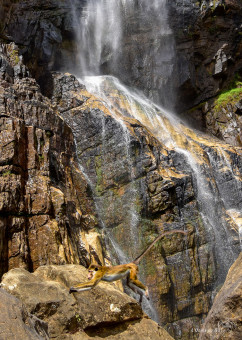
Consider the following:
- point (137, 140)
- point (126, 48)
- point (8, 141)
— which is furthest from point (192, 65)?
point (8, 141)

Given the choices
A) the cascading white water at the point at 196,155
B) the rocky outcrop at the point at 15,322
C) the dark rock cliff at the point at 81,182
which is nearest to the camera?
the rocky outcrop at the point at 15,322

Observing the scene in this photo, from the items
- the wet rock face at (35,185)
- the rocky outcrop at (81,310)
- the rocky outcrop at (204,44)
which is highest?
the rocky outcrop at (204,44)

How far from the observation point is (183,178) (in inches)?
622

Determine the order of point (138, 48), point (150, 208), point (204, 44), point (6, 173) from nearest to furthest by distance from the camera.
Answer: point (6, 173) < point (150, 208) < point (138, 48) < point (204, 44)

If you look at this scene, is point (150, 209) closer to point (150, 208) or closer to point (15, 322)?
point (150, 208)

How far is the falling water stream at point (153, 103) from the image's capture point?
15984mm

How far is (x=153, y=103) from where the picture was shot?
997 inches

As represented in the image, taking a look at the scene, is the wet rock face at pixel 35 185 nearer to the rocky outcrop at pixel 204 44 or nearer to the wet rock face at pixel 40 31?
Result: the wet rock face at pixel 40 31

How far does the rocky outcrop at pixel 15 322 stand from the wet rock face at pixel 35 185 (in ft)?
18.0

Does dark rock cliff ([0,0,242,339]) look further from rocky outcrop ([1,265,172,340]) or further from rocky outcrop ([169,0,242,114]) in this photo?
rocky outcrop ([169,0,242,114])

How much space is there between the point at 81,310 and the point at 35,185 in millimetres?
5865

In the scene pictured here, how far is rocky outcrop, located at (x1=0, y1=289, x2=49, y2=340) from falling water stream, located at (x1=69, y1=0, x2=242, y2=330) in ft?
33.7

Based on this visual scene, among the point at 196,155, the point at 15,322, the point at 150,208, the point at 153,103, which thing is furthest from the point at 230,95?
the point at 15,322

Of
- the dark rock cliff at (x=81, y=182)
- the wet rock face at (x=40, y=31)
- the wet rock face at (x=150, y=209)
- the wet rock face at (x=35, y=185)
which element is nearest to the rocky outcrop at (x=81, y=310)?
the dark rock cliff at (x=81, y=182)
